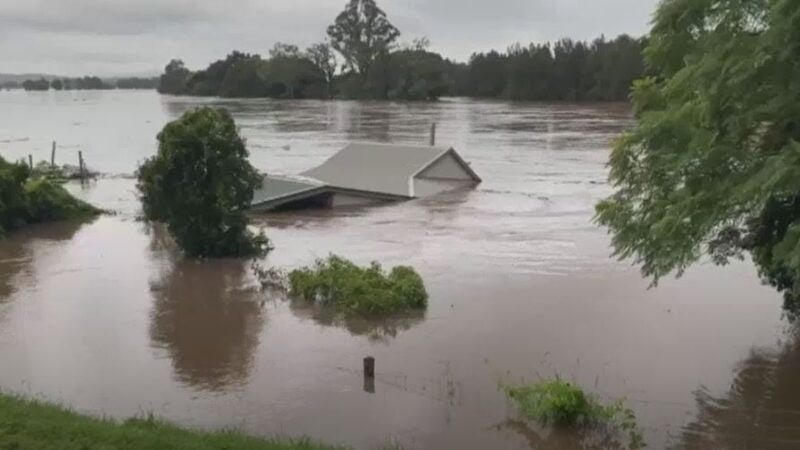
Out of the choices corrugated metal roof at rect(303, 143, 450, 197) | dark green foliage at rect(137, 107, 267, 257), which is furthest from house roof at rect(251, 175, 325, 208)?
dark green foliage at rect(137, 107, 267, 257)

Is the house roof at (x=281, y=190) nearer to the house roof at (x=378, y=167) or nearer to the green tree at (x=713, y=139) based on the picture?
the house roof at (x=378, y=167)

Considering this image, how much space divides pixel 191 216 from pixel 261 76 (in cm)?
10983

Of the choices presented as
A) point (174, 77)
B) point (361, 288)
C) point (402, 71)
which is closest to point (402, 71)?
point (402, 71)

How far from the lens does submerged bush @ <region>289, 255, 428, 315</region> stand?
19.2 meters

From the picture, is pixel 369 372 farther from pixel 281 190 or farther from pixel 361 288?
pixel 281 190

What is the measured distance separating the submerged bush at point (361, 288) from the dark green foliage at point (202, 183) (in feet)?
14.9

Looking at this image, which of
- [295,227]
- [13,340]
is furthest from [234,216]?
[13,340]

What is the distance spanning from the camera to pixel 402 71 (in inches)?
4742

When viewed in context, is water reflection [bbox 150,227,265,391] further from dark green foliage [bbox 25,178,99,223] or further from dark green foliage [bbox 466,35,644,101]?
dark green foliage [bbox 466,35,644,101]

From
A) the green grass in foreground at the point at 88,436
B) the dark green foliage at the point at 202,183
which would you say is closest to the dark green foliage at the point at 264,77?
the dark green foliage at the point at 202,183

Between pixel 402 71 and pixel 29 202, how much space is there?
301 ft

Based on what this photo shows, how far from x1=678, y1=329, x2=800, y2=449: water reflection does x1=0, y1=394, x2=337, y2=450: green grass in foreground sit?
19.0 feet

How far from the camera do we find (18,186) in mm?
31000

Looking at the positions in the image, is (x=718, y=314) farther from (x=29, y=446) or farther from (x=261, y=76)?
(x=261, y=76)
